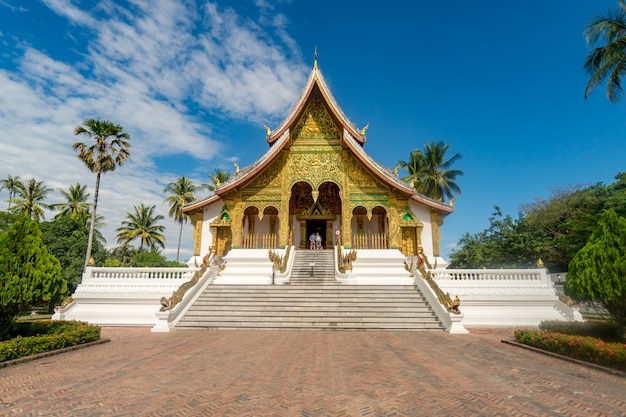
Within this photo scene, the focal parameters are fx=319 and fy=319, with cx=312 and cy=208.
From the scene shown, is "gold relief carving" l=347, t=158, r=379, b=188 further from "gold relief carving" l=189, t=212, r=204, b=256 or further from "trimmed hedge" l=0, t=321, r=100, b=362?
"trimmed hedge" l=0, t=321, r=100, b=362

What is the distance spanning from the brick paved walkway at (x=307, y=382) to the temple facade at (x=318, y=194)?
11.0 metres

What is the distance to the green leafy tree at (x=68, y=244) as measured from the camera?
23.9 m

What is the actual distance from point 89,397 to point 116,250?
1708 inches

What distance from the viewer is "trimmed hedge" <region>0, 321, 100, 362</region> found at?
630 centimetres

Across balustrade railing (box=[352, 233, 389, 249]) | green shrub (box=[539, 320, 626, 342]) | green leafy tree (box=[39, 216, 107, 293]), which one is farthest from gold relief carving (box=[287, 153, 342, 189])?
green leafy tree (box=[39, 216, 107, 293])

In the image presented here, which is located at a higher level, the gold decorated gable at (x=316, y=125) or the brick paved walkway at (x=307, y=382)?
the gold decorated gable at (x=316, y=125)

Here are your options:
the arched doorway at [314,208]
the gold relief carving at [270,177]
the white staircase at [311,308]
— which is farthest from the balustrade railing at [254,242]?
the white staircase at [311,308]

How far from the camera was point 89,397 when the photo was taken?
4363 millimetres

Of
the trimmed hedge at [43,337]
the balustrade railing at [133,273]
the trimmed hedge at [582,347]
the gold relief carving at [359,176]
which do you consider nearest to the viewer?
the trimmed hedge at [582,347]

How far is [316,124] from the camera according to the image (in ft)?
66.3

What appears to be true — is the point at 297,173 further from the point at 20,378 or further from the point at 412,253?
the point at 20,378

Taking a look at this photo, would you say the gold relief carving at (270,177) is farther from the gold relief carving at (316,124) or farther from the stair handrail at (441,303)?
the stair handrail at (441,303)

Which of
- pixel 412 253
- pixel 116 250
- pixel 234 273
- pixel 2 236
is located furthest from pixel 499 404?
pixel 116 250

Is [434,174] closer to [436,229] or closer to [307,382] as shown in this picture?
[436,229]
